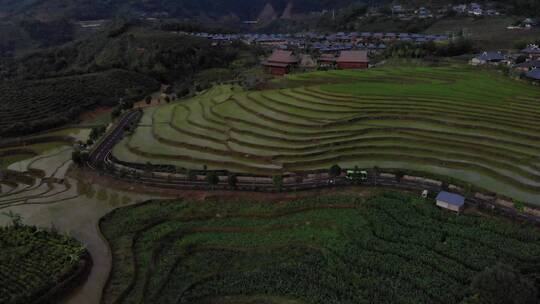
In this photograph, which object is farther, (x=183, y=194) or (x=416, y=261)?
(x=183, y=194)

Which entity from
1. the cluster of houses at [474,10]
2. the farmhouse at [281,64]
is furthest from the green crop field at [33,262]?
the cluster of houses at [474,10]

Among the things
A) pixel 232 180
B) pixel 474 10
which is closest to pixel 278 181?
pixel 232 180

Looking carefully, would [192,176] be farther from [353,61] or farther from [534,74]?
[534,74]

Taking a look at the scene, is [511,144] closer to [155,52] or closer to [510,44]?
[510,44]

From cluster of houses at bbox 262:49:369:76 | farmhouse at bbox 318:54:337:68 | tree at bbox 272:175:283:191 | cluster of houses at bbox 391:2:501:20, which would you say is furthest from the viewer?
cluster of houses at bbox 391:2:501:20

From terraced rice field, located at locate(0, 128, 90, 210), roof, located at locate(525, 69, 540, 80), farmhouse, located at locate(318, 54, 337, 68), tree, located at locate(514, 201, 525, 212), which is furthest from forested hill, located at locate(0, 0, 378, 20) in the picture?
tree, located at locate(514, 201, 525, 212)

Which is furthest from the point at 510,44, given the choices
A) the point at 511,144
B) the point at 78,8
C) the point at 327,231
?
the point at 78,8

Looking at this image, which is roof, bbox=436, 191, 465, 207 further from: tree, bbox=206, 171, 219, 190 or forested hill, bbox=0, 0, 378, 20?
forested hill, bbox=0, 0, 378, 20
